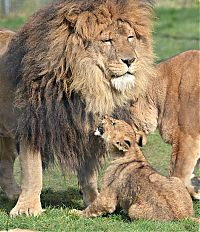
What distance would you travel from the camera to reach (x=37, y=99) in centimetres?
638

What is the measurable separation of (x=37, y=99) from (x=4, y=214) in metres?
0.98

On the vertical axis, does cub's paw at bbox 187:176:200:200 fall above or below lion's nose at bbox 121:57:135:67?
below

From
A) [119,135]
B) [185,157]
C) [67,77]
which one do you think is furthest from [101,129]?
[185,157]

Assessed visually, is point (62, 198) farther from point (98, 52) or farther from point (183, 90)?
point (98, 52)

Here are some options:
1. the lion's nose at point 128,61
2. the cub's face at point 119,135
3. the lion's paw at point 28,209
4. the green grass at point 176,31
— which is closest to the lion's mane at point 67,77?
the cub's face at point 119,135

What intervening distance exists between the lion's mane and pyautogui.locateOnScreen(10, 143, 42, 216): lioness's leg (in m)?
0.09

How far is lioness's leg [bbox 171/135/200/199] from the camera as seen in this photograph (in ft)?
22.9

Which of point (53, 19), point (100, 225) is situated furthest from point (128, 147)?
point (53, 19)

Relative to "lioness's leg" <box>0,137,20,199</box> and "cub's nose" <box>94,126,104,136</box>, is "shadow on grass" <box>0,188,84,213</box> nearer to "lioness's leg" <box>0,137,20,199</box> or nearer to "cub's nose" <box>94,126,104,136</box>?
"lioness's leg" <box>0,137,20,199</box>

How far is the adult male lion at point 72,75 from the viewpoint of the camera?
6.16 m

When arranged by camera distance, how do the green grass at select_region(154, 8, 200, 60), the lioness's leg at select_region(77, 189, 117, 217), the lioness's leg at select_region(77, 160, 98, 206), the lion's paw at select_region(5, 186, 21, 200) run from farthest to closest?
the green grass at select_region(154, 8, 200, 60), the lion's paw at select_region(5, 186, 21, 200), the lioness's leg at select_region(77, 160, 98, 206), the lioness's leg at select_region(77, 189, 117, 217)

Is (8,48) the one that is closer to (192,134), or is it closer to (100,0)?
(100,0)

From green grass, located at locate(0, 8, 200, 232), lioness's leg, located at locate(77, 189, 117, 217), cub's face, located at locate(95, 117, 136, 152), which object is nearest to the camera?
green grass, located at locate(0, 8, 200, 232)

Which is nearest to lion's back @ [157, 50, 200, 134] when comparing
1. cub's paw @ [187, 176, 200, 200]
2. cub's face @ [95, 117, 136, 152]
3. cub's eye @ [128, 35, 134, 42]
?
cub's paw @ [187, 176, 200, 200]
